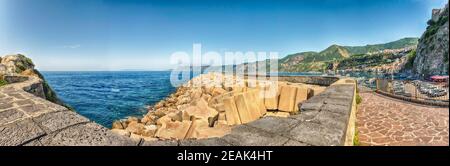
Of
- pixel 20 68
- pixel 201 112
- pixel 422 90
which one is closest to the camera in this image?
pixel 422 90

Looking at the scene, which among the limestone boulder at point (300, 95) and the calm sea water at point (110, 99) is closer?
the limestone boulder at point (300, 95)

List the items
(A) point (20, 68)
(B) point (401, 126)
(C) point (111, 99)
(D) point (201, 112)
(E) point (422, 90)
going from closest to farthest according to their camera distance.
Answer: (E) point (422, 90) < (B) point (401, 126) < (D) point (201, 112) < (A) point (20, 68) < (C) point (111, 99)

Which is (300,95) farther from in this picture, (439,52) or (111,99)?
(111,99)

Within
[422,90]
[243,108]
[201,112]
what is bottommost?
[201,112]

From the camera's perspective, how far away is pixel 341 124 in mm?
2250

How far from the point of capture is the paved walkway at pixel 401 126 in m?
2.41

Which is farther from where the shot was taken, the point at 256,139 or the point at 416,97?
the point at 416,97

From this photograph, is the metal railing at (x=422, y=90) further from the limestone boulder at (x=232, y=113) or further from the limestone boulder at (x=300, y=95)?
the limestone boulder at (x=232, y=113)

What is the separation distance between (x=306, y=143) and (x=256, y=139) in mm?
426

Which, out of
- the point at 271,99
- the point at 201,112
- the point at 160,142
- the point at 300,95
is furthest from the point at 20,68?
the point at 160,142

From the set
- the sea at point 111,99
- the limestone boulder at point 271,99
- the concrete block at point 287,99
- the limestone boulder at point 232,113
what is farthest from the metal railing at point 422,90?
the sea at point 111,99

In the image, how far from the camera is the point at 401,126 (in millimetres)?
3711
